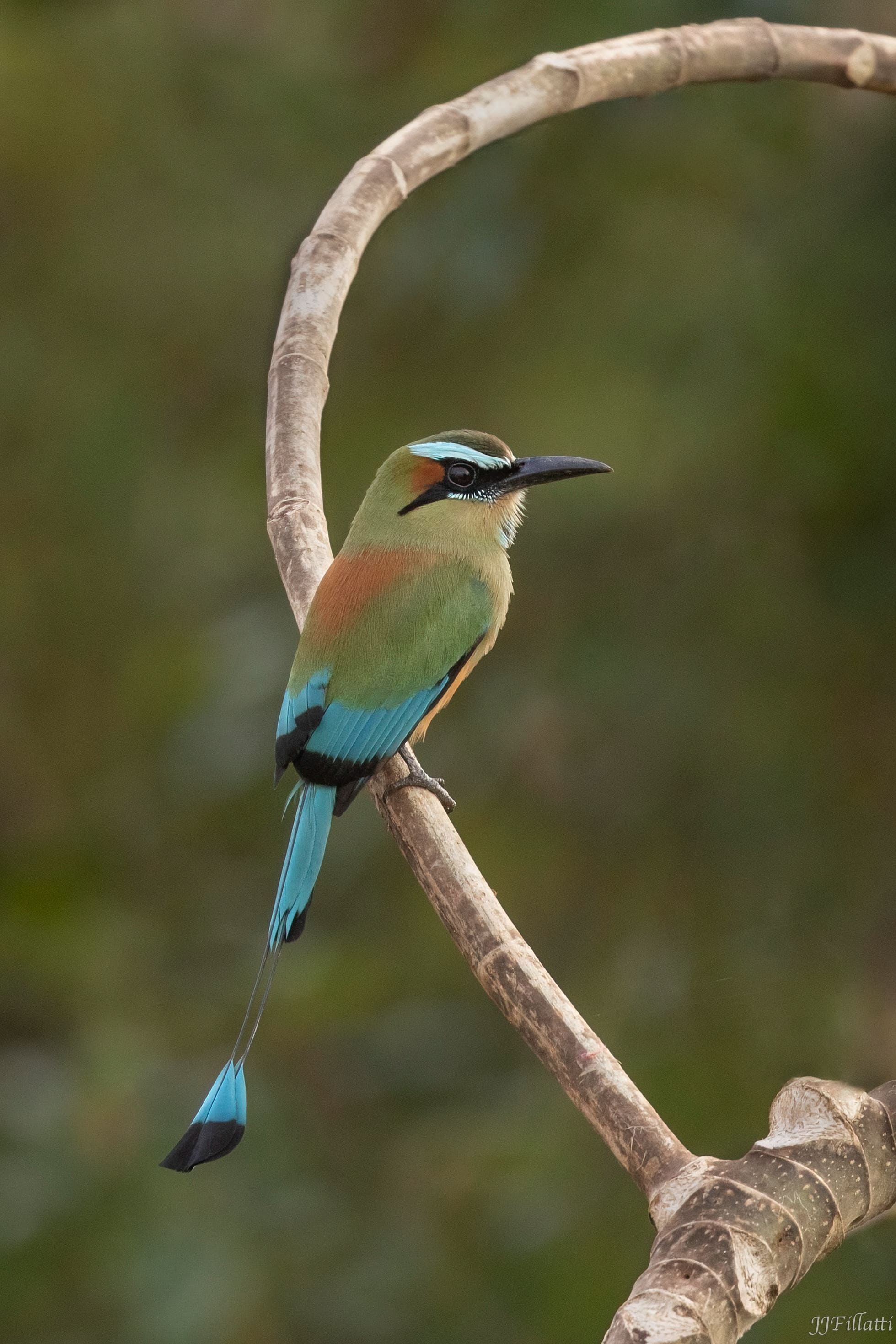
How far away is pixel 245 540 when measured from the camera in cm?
299

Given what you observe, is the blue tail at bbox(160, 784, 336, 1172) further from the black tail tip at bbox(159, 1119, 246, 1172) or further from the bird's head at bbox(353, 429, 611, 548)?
the bird's head at bbox(353, 429, 611, 548)

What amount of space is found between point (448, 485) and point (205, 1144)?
0.96m

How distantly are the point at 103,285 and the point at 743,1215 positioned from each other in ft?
9.20

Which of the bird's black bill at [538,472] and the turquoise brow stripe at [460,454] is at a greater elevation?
the turquoise brow stripe at [460,454]

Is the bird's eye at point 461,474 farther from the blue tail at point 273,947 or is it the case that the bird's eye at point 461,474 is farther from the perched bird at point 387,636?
the blue tail at point 273,947

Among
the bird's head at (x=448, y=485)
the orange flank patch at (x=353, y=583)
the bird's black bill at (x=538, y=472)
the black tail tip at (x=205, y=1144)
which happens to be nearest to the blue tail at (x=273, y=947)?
the black tail tip at (x=205, y=1144)

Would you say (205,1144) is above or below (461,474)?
below

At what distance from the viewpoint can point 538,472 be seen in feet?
6.73

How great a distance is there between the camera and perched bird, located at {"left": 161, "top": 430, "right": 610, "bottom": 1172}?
173 cm

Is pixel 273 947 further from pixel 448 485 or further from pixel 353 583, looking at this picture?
pixel 448 485

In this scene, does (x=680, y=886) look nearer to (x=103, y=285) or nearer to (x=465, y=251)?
(x=465, y=251)

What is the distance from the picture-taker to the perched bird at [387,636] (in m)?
1.73

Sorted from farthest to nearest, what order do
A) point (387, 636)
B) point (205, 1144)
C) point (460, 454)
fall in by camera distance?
point (460, 454) < point (387, 636) < point (205, 1144)

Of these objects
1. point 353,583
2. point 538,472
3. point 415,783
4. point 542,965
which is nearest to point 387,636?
point 353,583
